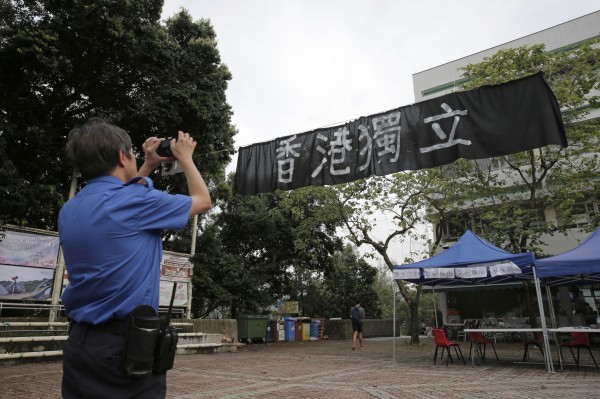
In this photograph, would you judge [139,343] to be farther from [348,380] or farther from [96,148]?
[348,380]

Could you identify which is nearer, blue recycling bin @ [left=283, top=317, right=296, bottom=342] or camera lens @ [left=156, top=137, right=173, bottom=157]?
camera lens @ [left=156, top=137, right=173, bottom=157]

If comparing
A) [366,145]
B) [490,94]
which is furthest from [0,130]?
[490,94]

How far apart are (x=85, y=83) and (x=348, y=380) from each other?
1208cm

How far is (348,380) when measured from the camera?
7.99 m

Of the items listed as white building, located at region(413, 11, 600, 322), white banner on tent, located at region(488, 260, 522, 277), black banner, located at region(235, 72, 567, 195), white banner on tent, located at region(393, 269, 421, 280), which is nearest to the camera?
black banner, located at region(235, 72, 567, 195)

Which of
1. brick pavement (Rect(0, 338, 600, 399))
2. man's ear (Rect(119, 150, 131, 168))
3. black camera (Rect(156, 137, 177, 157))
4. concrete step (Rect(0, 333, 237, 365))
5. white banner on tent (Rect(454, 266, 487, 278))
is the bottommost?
brick pavement (Rect(0, 338, 600, 399))

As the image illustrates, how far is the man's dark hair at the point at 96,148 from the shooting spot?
1893 mm

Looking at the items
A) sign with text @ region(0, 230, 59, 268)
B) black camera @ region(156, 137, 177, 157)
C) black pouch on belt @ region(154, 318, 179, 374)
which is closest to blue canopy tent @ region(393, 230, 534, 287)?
black camera @ region(156, 137, 177, 157)

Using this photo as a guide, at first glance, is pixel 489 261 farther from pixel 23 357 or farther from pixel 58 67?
pixel 58 67

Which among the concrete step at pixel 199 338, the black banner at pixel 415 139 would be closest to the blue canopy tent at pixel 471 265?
the black banner at pixel 415 139

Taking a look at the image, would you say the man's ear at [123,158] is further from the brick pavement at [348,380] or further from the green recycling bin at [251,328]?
the green recycling bin at [251,328]

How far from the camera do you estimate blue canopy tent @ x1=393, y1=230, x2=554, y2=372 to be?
984cm

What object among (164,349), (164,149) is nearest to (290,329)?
(164,149)

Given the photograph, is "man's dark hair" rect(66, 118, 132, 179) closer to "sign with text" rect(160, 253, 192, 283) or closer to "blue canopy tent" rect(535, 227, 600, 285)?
"blue canopy tent" rect(535, 227, 600, 285)
